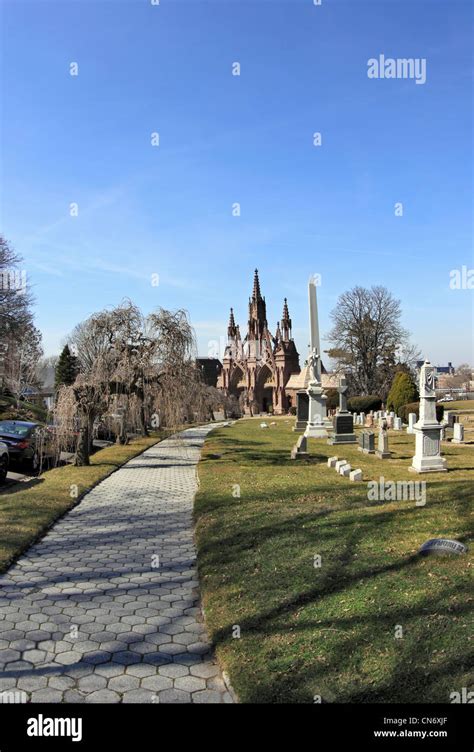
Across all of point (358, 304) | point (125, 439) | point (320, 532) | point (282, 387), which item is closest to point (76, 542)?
point (320, 532)

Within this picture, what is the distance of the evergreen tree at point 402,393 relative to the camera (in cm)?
3500

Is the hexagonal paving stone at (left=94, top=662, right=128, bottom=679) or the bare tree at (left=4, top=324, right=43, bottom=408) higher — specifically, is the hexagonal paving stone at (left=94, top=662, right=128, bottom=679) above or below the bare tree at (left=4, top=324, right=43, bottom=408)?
below

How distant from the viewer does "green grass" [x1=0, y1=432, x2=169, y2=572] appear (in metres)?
7.97

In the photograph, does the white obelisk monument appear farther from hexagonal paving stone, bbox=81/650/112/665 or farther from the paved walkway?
hexagonal paving stone, bbox=81/650/112/665

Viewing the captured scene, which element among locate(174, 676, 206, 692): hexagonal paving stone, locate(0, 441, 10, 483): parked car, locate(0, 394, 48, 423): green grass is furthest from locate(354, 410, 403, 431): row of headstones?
locate(174, 676, 206, 692): hexagonal paving stone

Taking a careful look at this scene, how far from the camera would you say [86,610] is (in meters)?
5.56

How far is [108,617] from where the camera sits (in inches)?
211

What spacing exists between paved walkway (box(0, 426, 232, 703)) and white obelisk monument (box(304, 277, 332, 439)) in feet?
59.1

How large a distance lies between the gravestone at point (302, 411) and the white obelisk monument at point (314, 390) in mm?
1304

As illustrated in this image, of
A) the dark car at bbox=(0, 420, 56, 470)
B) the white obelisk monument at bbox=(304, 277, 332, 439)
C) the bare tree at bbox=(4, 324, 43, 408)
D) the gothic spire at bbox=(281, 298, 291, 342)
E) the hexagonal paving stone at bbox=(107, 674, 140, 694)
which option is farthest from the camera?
the gothic spire at bbox=(281, 298, 291, 342)

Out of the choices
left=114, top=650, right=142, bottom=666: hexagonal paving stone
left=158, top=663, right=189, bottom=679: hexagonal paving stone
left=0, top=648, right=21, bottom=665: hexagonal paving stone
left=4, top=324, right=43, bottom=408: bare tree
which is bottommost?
left=158, top=663, right=189, bottom=679: hexagonal paving stone

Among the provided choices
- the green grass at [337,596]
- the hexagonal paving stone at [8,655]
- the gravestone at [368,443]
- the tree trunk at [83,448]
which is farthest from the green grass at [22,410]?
the hexagonal paving stone at [8,655]

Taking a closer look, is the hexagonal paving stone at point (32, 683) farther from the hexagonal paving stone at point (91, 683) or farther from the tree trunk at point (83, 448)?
the tree trunk at point (83, 448)
